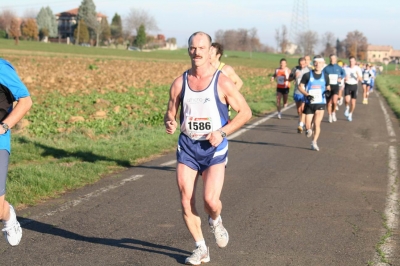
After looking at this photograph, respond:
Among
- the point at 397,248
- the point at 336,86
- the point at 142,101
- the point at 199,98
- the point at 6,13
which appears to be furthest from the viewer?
the point at 6,13

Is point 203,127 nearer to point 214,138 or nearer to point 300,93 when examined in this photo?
point 214,138

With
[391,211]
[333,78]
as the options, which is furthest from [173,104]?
[333,78]

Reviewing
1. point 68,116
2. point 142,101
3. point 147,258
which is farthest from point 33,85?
point 147,258

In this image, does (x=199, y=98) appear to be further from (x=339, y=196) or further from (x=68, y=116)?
(x=68, y=116)

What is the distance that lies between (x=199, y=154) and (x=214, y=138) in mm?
281

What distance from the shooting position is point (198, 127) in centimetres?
558

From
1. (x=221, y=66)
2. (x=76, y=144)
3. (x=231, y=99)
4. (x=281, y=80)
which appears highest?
(x=221, y=66)

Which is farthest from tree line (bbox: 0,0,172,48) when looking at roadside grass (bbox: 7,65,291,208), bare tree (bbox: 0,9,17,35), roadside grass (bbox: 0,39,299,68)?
roadside grass (bbox: 7,65,291,208)

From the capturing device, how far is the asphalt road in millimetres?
5902

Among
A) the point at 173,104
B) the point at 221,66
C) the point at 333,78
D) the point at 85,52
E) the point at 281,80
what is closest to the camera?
the point at 173,104

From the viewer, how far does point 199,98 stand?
5.55m

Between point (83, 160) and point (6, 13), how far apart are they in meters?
118

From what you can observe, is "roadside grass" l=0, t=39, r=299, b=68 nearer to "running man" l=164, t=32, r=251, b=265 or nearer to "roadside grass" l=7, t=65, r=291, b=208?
"roadside grass" l=7, t=65, r=291, b=208

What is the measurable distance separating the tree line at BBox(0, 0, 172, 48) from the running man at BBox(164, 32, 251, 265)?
122m
